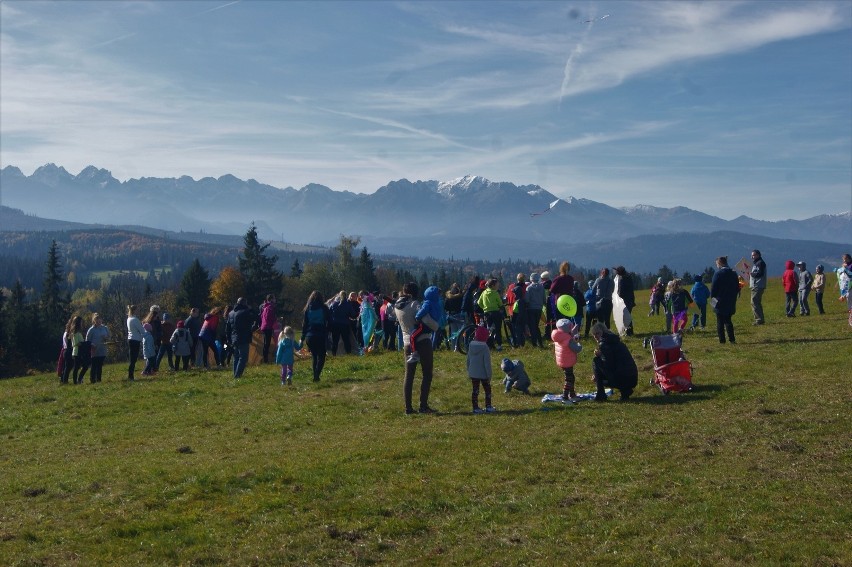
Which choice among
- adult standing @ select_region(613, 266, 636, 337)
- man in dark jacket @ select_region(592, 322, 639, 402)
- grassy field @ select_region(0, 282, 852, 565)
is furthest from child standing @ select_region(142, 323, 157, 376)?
man in dark jacket @ select_region(592, 322, 639, 402)

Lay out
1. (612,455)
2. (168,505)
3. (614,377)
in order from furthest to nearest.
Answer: (614,377), (612,455), (168,505)

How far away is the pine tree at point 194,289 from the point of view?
8994 centimetres


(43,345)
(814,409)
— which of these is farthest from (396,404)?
(43,345)

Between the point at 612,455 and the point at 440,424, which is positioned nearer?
the point at 612,455

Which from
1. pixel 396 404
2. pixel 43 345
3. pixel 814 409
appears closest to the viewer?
pixel 814 409

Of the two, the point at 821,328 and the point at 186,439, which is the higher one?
the point at 821,328

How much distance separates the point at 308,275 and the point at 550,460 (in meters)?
115

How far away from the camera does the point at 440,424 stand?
1366 cm

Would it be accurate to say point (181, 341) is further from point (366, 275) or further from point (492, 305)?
point (366, 275)

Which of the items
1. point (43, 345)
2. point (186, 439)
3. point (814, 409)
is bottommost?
point (43, 345)

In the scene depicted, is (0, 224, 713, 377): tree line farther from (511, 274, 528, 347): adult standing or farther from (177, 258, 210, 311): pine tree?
(511, 274, 528, 347): adult standing

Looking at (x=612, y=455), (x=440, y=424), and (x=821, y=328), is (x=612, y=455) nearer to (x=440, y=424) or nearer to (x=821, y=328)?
(x=440, y=424)

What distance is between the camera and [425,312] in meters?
14.2

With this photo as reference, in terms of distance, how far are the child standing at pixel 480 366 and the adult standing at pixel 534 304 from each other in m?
9.15
